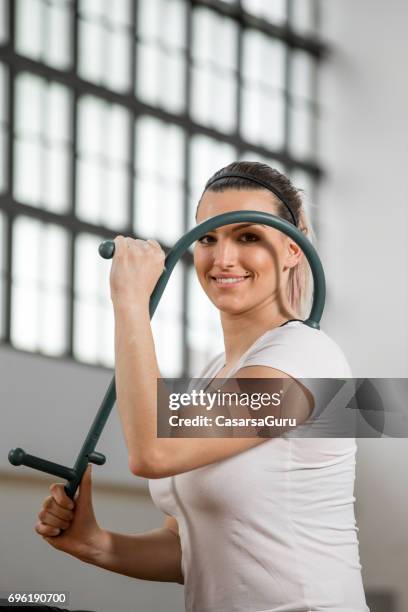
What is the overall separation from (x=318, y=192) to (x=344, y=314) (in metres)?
0.94

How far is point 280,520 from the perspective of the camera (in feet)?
5.17

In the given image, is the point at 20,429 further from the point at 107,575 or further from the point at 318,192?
the point at 318,192

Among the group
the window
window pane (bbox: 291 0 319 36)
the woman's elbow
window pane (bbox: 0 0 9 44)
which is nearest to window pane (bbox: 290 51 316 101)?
the window

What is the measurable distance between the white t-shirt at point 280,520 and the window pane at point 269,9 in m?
6.09

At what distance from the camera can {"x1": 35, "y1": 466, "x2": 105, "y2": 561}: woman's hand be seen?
1784 millimetres

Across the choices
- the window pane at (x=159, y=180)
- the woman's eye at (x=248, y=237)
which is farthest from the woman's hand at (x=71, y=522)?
the window pane at (x=159, y=180)

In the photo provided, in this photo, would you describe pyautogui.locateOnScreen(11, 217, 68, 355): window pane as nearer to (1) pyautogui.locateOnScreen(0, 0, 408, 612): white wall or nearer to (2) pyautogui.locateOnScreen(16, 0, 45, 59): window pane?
(2) pyautogui.locateOnScreen(16, 0, 45, 59): window pane

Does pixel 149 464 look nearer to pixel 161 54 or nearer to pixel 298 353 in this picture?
pixel 298 353

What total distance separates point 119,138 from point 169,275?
474cm

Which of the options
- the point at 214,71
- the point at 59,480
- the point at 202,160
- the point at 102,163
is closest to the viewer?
the point at 59,480

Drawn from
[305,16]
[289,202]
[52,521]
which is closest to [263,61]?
[305,16]

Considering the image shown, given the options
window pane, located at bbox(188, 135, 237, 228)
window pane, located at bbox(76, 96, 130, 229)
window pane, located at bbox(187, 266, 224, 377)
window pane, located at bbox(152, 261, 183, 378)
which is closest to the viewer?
window pane, located at bbox(76, 96, 130, 229)

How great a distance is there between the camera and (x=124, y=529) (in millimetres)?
5637

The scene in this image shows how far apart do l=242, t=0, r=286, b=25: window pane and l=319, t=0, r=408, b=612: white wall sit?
1.37 feet
